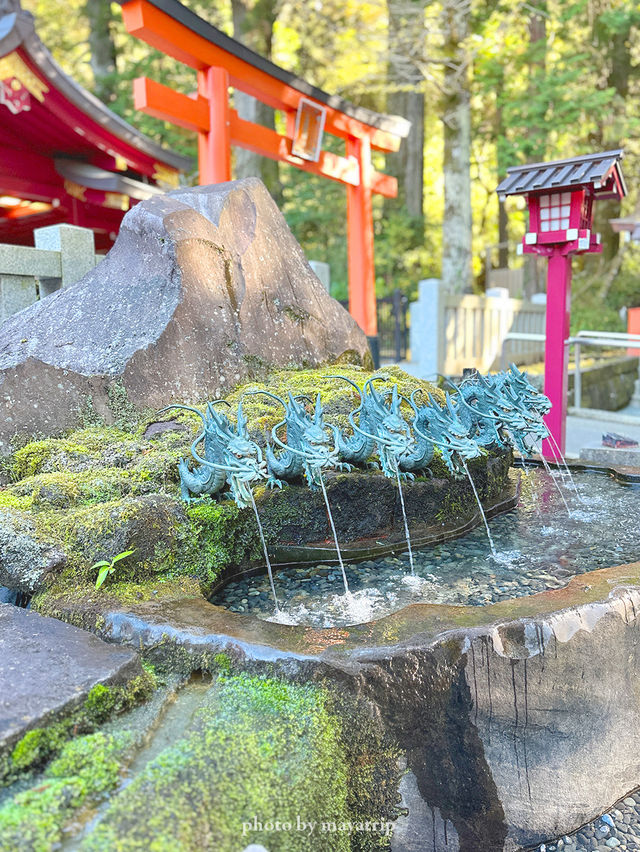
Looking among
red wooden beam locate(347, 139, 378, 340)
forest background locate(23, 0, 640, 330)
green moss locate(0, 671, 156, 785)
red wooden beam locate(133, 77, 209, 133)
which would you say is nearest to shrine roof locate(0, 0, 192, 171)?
red wooden beam locate(133, 77, 209, 133)

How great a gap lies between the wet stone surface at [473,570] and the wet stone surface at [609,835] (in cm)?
93

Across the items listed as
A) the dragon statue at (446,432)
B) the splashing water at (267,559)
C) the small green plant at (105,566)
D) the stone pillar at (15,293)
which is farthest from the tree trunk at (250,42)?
the small green plant at (105,566)

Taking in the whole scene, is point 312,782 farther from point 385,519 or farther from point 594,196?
point 594,196

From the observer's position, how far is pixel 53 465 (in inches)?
149

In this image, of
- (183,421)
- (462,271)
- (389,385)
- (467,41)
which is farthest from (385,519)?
(467,41)

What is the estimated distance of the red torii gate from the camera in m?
7.26

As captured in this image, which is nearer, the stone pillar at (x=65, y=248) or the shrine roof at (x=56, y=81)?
the stone pillar at (x=65, y=248)

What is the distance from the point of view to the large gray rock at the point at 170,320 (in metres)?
4.14

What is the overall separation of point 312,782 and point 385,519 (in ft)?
6.62

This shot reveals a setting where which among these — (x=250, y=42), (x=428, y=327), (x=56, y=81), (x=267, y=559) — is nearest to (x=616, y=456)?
(x=267, y=559)

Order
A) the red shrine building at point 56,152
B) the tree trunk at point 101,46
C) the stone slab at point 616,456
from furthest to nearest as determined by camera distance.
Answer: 1. the tree trunk at point 101,46
2. the red shrine building at point 56,152
3. the stone slab at point 616,456

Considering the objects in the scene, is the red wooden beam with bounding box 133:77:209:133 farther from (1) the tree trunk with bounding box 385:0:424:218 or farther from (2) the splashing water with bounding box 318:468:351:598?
(1) the tree trunk with bounding box 385:0:424:218

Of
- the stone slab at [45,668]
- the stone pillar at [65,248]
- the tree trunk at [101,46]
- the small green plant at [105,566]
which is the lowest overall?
the stone slab at [45,668]

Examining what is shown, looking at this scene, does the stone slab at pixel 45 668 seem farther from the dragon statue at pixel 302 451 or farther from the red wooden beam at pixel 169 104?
the red wooden beam at pixel 169 104
